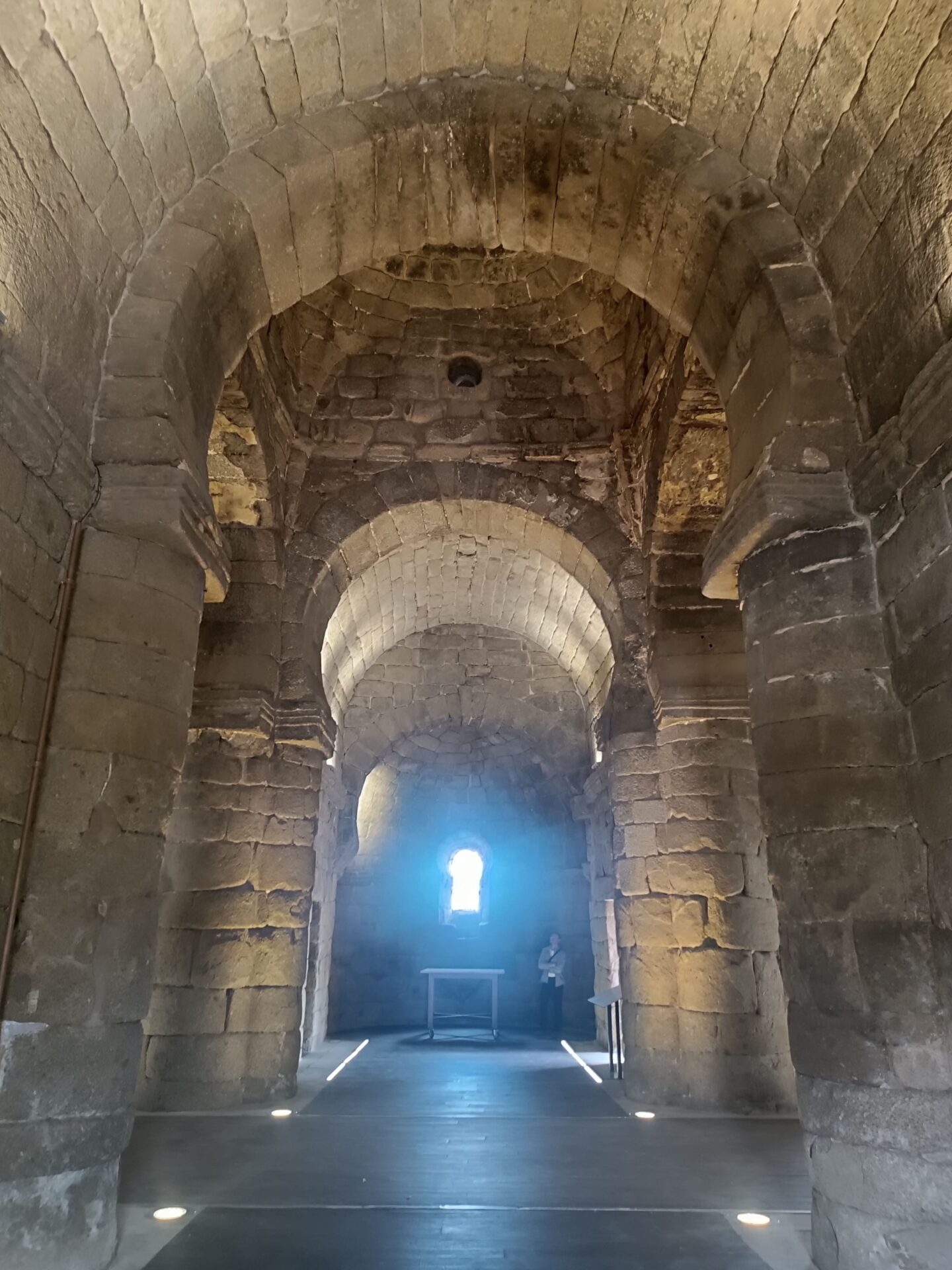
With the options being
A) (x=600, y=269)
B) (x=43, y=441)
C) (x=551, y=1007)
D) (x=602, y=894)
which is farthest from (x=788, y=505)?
(x=551, y=1007)

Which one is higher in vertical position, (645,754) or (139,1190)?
(645,754)

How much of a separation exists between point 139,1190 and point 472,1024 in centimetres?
858

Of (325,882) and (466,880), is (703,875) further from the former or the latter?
(466,880)

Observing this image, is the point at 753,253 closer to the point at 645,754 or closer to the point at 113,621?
the point at 113,621

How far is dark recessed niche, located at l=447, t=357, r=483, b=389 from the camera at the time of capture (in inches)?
278

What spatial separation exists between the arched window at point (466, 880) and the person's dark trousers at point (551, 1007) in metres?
1.85

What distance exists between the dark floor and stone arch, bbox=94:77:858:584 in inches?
112

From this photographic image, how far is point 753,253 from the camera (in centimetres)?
347

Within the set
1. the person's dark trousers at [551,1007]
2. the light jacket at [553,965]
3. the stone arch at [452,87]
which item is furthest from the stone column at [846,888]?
the person's dark trousers at [551,1007]

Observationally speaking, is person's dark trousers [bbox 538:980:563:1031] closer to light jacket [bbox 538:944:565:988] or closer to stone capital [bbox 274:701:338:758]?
light jacket [bbox 538:944:565:988]

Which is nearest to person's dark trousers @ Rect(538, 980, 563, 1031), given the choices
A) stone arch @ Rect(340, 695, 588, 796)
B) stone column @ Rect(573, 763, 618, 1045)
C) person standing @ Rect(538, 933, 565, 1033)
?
person standing @ Rect(538, 933, 565, 1033)

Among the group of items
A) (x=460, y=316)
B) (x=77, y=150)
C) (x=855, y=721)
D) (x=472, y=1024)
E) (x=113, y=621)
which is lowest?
(x=472, y=1024)

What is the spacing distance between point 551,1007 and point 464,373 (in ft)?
27.1

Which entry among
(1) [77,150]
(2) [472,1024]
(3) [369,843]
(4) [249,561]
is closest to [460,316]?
(4) [249,561]
